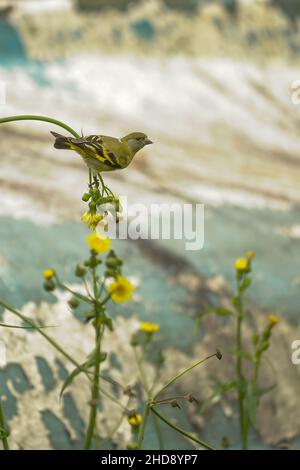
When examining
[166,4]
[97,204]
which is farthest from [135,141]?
[166,4]

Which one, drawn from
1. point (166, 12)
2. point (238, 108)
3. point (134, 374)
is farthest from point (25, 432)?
point (166, 12)

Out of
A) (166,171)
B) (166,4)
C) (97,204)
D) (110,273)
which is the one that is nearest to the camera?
(97,204)

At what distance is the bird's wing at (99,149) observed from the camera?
1.30m

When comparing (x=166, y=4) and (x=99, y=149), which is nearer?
(x=99, y=149)

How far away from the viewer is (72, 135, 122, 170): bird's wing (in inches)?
51.3

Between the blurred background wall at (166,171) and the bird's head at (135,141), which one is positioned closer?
the bird's head at (135,141)

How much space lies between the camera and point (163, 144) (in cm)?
286

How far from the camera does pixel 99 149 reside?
1.32 metres

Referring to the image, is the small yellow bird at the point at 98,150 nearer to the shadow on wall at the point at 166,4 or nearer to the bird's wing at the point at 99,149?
the bird's wing at the point at 99,149

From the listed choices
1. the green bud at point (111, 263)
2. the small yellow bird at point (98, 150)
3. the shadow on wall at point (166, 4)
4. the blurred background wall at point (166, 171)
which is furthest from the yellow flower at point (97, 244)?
the shadow on wall at point (166, 4)

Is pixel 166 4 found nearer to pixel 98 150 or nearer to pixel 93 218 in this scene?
pixel 98 150

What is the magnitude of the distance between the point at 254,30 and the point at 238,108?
46cm

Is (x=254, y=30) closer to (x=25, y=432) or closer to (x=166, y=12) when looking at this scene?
(x=166, y=12)
